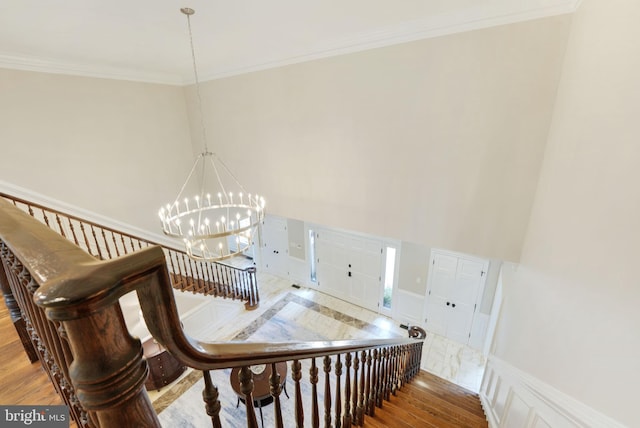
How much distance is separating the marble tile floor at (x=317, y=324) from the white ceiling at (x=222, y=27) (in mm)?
4181

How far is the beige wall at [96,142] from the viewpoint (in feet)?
11.5

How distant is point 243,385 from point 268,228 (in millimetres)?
6897

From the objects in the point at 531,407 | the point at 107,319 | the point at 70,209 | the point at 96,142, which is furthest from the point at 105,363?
the point at 96,142

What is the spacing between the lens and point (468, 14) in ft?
8.88

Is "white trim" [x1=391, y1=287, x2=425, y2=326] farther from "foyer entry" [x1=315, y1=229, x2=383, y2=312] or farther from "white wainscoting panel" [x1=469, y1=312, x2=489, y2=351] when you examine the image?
"white wainscoting panel" [x1=469, y1=312, x2=489, y2=351]

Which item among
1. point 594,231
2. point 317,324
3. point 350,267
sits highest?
point 594,231

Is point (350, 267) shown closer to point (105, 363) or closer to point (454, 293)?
point (454, 293)

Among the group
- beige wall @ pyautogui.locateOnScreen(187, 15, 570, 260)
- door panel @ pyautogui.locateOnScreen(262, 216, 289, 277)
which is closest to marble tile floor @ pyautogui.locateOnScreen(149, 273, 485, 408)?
door panel @ pyautogui.locateOnScreen(262, 216, 289, 277)

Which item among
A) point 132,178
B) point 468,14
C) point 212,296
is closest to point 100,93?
point 132,178

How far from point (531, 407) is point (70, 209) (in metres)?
5.74

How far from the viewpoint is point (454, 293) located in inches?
200

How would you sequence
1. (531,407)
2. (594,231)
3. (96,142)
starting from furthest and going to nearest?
(96,142), (531,407), (594,231)

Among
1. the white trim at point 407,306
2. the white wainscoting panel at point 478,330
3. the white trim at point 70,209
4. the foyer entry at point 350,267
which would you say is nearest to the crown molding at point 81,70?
the white trim at point 70,209

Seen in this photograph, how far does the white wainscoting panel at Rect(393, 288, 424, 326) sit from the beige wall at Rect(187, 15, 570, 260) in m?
2.35
